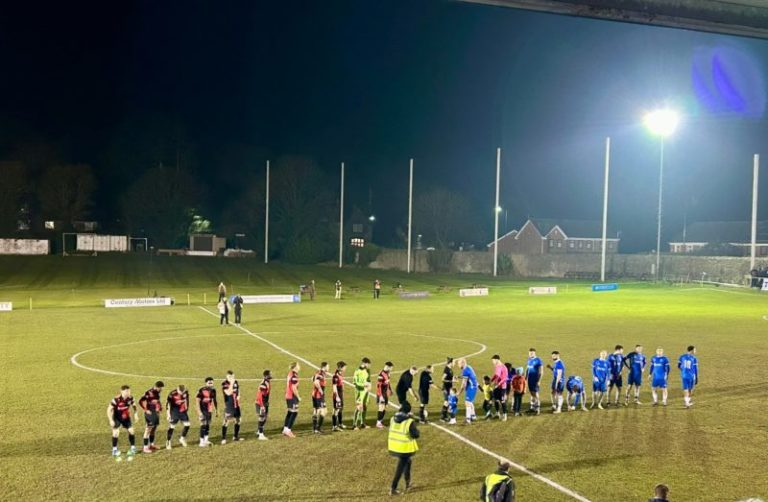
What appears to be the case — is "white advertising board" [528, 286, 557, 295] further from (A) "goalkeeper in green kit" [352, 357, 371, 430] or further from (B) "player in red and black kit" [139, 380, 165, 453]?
(B) "player in red and black kit" [139, 380, 165, 453]

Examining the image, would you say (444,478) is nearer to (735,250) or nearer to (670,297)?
(670,297)

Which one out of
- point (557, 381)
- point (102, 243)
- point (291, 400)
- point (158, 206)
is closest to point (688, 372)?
point (557, 381)

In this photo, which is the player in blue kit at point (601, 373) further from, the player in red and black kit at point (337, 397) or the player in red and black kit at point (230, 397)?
the player in red and black kit at point (230, 397)

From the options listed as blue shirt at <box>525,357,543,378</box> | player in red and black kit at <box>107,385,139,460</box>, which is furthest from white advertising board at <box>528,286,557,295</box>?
player in red and black kit at <box>107,385,139,460</box>

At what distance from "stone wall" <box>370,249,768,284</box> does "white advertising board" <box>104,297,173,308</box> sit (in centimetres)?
5176

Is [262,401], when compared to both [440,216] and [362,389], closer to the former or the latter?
[362,389]

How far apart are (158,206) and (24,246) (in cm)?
2186

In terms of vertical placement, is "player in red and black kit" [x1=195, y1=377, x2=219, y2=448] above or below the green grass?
above

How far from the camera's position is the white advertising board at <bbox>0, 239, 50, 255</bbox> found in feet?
351

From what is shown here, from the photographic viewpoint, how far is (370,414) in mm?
20953

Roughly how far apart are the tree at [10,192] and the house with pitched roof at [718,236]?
111 meters

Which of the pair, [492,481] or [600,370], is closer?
[492,481]

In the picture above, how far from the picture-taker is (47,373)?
26.6m

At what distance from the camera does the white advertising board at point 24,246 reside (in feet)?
351
